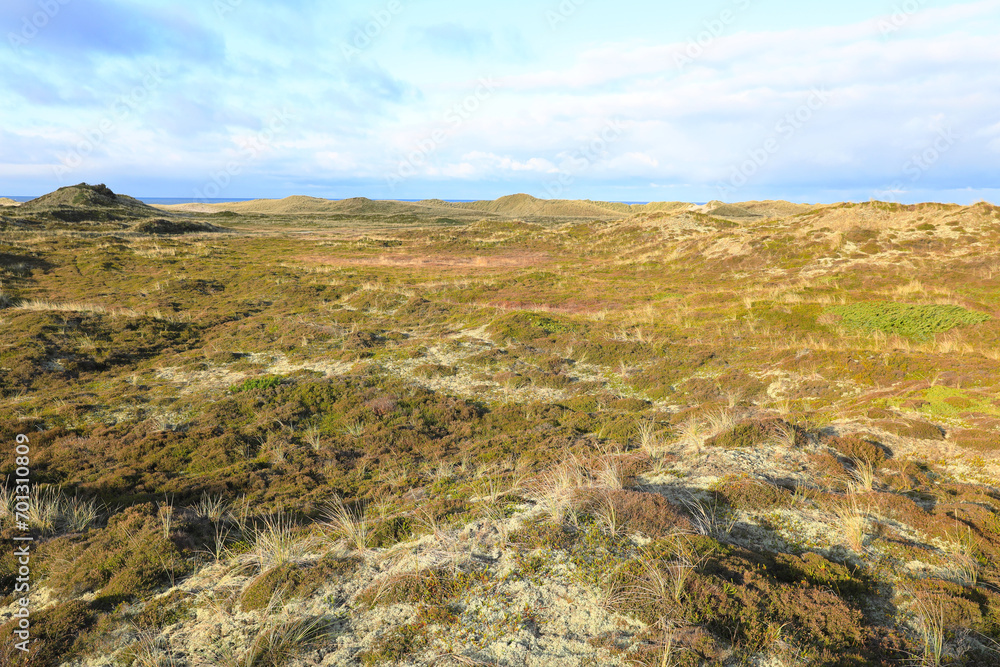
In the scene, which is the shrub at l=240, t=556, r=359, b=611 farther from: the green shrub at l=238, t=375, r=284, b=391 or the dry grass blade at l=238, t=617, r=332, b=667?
the green shrub at l=238, t=375, r=284, b=391

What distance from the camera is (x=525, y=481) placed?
6.73m

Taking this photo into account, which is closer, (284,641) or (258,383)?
(284,641)

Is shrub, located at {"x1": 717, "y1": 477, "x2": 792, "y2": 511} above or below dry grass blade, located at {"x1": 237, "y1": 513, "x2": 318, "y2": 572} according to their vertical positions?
above

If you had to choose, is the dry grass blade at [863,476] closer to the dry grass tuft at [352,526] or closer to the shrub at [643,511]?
the shrub at [643,511]

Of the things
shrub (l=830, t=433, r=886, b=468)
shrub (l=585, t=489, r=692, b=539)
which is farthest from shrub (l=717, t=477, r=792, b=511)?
shrub (l=830, t=433, r=886, b=468)

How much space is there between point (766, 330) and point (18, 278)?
41675 millimetres

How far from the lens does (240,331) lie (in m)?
19.0

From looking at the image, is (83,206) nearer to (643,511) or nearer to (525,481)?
(525,481)

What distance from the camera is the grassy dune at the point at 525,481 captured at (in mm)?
3918

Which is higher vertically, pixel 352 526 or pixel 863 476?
pixel 863 476

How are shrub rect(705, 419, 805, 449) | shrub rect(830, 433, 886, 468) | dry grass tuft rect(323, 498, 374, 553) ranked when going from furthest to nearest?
1. shrub rect(705, 419, 805, 449)
2. shrub rect(830, 433, 886, 468)
3. dry grass tuft rect(323, 498, 374, 553)

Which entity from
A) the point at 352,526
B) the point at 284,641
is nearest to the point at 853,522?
the point at 352,526

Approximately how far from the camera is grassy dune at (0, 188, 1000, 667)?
12.9ft

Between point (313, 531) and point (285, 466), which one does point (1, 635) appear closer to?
point (313, 531)
